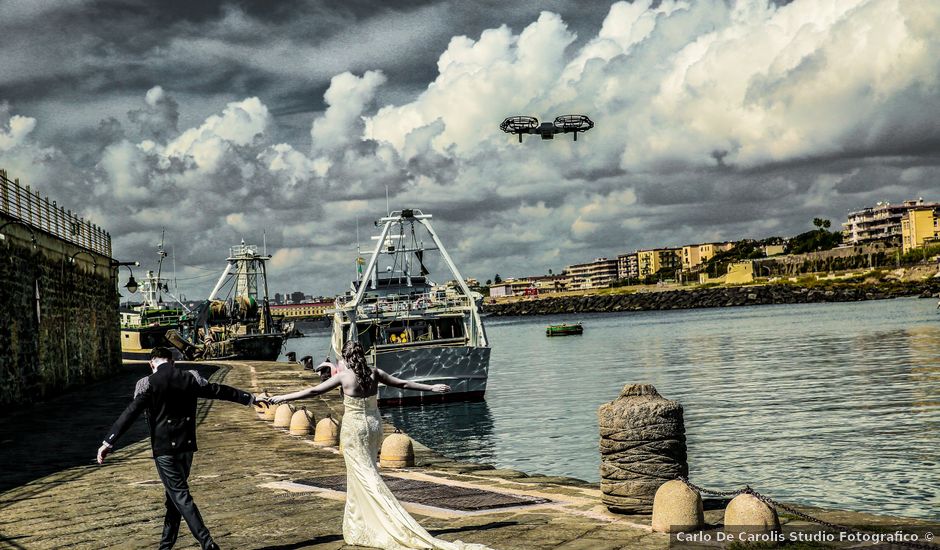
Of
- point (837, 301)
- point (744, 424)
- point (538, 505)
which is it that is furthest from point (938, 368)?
point (837, 301)

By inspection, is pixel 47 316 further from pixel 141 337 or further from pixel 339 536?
pixel 141 337

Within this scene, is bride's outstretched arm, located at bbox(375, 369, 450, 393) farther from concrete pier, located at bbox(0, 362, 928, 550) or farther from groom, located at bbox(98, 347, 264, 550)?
groom, located at bbox(98, 347, 264, 550)

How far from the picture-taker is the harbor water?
1844 cm

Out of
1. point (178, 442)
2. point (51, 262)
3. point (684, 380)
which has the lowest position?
point (684, 380)

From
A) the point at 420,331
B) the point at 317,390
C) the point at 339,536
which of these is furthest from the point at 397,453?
the point at 420,331

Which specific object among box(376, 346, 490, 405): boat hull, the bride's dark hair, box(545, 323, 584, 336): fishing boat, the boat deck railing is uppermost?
the boat deck railing

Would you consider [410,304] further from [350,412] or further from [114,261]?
[350,412]

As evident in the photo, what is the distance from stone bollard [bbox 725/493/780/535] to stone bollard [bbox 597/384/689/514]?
57.4 inches

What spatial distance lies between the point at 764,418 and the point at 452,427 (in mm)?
10624

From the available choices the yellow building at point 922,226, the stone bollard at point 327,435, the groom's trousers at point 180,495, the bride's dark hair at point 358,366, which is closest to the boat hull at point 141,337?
the stone bollard at point 327,435

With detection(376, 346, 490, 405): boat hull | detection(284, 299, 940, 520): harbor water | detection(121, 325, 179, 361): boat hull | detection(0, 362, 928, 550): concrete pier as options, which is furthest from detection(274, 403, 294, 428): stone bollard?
detection(121, 325, 179, 361): boat hull

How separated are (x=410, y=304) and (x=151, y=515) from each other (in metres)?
28.7

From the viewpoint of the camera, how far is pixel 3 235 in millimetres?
23281

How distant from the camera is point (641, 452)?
9.23 meters
